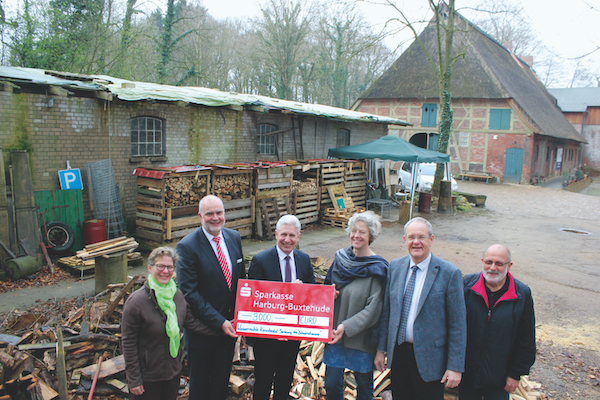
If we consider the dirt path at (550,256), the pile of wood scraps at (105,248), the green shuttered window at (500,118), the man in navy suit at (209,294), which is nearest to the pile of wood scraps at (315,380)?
the man in navy suit at (209,294)

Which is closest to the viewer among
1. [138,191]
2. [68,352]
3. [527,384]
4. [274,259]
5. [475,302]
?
[475,302]

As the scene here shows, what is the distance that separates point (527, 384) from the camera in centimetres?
450

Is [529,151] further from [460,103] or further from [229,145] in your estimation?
[229,145]

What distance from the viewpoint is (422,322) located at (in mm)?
3002

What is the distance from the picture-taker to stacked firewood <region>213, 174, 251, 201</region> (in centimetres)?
1055

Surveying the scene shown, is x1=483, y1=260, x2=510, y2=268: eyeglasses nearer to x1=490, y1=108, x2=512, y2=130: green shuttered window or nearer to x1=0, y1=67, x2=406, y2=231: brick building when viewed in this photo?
x1=0, y1=67, x2=406, y2=231: brick building

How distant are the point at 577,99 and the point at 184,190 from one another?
46941mm

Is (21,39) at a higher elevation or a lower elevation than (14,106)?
higher

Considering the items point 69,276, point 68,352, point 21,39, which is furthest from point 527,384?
point 21,39

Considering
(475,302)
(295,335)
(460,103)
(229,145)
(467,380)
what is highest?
(460,103)

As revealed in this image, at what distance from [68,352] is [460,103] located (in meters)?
28.7

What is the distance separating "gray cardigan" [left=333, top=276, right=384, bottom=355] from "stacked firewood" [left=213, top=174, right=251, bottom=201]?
7.58 metres

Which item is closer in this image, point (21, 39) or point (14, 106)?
point (14, 106)

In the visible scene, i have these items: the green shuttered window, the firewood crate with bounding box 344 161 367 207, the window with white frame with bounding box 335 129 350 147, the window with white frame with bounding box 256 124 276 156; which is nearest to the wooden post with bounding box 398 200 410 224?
the firewood crate with bounding box 344 161 367 207
